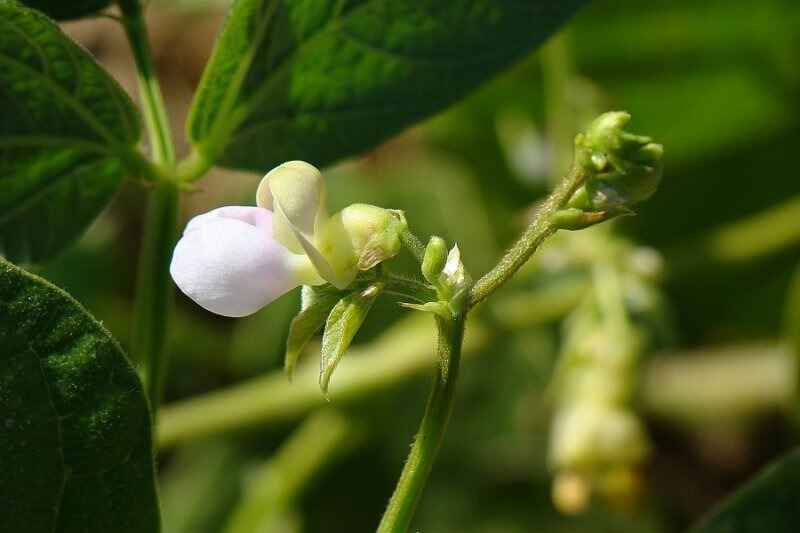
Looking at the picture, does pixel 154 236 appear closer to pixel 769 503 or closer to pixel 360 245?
pixel 360 245

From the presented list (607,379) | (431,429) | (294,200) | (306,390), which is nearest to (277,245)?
(294,200)

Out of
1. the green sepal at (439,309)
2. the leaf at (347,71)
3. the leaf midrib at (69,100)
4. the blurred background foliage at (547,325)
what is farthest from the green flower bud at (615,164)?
the blurred background foliage at (547,325)

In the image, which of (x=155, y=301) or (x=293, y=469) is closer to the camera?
(x=155, y=301)

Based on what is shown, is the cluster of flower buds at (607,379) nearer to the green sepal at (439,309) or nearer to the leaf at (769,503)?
the leaf at (769,503)

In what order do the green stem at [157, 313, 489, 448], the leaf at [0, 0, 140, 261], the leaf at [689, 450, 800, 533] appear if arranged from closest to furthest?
the leaf at [0, 0, 140, 261] < the leaf at [689, 450, 800, 533] < the green stem at [157, 313, 489, 448]

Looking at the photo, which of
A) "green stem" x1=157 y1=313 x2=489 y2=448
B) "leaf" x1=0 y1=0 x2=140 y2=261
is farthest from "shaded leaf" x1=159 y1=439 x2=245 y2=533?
"leaf" x1=0 y1=0 x2=140 y2=261

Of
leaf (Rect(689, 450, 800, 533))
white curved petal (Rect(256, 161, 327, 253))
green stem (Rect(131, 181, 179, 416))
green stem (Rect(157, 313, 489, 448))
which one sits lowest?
green stem (Rect(157, 313, 489, 448))

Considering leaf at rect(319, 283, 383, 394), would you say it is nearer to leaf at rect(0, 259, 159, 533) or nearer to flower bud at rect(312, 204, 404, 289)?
flower bud at rect(312, 204, 404, 289)
